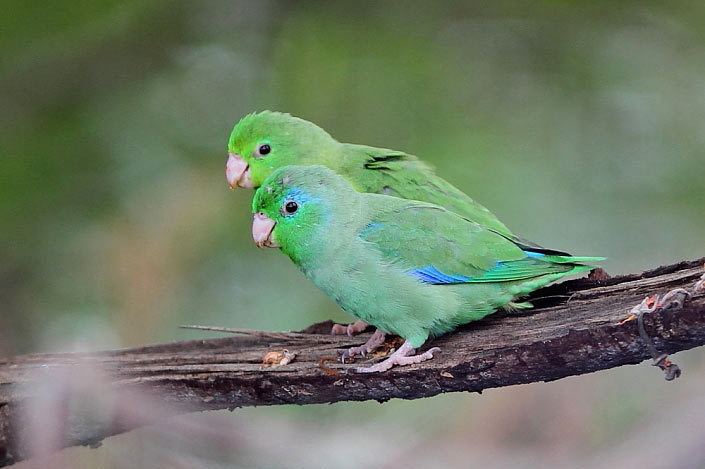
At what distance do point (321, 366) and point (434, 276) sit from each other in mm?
528

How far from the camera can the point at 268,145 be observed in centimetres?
388

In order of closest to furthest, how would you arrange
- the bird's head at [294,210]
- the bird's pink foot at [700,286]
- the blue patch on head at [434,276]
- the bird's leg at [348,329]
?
the bird's pink foot at [700,286]
the blue patch on head at [434,276]
the bird's head at [294,210]
the bird's leg at [348,329]

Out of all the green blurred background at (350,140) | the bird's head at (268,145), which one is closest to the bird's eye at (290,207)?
the bird's head at (268,145)

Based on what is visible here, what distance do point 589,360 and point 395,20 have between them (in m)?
2.22

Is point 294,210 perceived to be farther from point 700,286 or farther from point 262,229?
point 700,286

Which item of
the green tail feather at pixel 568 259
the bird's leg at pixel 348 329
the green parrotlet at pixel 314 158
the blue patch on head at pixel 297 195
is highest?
the green parrotlet at pixel 314 158

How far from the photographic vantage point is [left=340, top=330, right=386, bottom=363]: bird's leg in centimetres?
296

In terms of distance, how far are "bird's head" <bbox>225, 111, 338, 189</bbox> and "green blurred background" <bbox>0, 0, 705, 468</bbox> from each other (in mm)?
247

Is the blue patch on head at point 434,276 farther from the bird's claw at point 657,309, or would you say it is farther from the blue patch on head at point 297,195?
the bird's claw at point 657,309

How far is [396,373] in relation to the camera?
2.76 metres

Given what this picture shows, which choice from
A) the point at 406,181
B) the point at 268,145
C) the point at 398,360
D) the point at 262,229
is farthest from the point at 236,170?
the point at 398,360

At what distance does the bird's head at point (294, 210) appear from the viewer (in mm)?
3250

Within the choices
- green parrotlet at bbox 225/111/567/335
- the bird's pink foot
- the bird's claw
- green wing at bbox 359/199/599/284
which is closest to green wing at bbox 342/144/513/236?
green parrotlet at bbox 225/111/567/335

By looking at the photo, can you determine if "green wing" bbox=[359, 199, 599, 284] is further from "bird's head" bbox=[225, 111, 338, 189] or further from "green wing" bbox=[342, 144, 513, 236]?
"bird's head" bbox=[225, 111, 338, 189]
